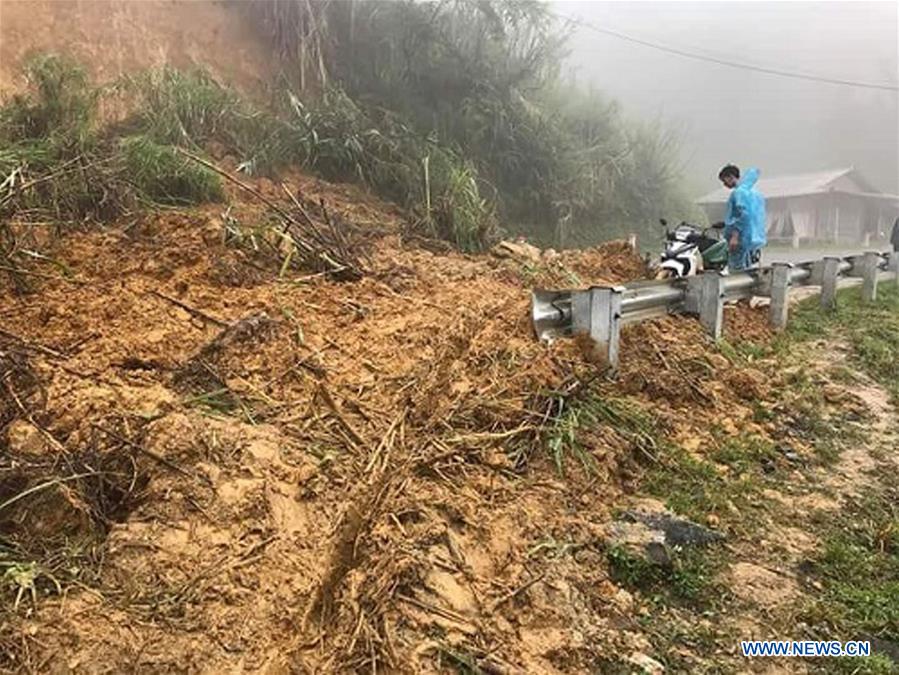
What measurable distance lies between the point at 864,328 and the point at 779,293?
1.07 meters

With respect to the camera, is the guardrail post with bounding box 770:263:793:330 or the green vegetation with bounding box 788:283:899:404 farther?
the guardrail post with bounding box 770:263:793:330

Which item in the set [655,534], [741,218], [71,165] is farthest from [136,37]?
[655,534]

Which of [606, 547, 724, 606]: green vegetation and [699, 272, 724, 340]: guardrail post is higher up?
[699, 272, 724, 340]: guardrail post

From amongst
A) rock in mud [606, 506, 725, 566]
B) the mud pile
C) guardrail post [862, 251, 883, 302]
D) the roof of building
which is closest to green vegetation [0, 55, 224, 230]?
the mud pile

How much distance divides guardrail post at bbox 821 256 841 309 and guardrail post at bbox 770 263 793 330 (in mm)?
1605

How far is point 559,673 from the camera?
272 cm

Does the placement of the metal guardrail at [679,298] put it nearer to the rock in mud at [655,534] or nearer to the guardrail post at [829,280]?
the guardrail post at [829,280]

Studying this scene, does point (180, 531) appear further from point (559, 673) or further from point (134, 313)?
point (134, 313)

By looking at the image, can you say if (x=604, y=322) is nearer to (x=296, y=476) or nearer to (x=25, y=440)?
(x=296, y=476)

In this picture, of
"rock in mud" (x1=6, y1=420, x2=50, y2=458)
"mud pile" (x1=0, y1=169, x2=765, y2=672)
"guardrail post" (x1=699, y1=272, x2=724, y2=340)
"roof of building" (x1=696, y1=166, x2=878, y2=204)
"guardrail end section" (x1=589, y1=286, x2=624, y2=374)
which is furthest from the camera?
"roof of building" (x1=696, y1=166, x2=878, y2=204)

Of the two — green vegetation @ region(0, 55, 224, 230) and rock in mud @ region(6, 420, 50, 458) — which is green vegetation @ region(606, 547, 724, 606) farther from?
green vegetation @ region(0, 55, 224, 230)

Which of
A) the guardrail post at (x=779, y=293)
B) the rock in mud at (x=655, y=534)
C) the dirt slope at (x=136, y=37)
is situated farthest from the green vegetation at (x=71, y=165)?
the guardrail post at (x=779, y=293)

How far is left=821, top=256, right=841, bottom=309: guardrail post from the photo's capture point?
899cm

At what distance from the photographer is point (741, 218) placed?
27.5 ft
